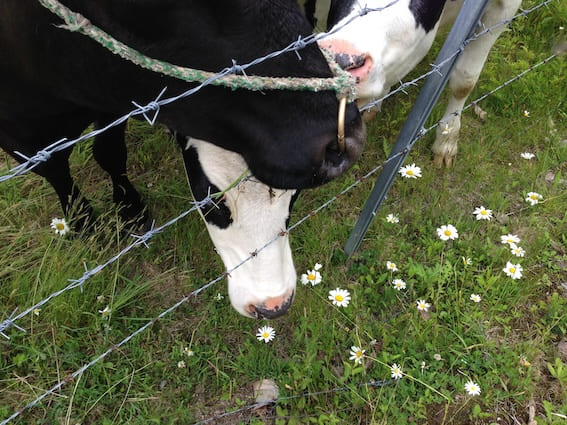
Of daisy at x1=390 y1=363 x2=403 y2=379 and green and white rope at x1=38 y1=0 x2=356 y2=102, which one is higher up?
green and white rope at x1=38 y1=0 x2=356 y2=102

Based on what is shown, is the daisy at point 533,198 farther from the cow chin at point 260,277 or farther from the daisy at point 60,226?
the daisy at point 60,226

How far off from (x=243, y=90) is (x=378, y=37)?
84 cm

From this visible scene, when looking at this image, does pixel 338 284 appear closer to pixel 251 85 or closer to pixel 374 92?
pixel 374 92

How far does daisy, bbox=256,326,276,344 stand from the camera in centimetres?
221

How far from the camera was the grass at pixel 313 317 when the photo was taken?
6.89 ft

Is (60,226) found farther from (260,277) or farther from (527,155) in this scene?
(527,155)

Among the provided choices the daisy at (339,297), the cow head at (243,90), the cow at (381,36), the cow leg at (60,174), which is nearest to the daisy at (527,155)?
the cow at (381,36)

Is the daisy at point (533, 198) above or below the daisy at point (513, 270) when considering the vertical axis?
above

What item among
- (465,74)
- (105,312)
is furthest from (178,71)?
(465,74)

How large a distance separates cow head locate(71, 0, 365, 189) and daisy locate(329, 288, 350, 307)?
106 cm

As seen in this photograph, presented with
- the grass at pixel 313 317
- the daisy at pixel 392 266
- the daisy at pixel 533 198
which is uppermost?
the daisy at pixel 533 198

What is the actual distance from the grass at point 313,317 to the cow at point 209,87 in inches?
26.7

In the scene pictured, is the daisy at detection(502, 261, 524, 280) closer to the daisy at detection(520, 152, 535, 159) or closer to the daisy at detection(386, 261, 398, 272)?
the daisy at detection(386, 261, 398, 272)

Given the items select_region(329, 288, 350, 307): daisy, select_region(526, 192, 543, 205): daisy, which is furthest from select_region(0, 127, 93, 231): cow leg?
select_region(526, 192, 543, 205): daisy
